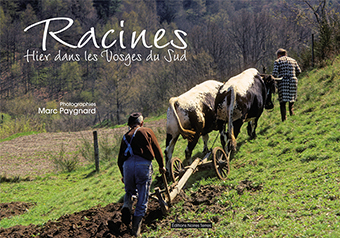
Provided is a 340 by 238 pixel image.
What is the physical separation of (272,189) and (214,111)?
3.38 meters

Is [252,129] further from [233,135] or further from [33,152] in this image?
[33,152]

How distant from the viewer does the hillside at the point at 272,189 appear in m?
4.91

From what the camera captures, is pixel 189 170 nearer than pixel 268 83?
Yes

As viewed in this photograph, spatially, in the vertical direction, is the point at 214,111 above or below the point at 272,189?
above

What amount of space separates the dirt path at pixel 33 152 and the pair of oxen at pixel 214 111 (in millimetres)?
9996

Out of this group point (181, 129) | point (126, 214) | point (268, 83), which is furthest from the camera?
point (268, 83)

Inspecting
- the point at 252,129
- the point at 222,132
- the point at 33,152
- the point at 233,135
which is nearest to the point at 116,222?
the point at 233,135

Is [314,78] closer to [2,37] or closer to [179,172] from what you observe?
[179,172]

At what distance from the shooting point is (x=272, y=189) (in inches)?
244

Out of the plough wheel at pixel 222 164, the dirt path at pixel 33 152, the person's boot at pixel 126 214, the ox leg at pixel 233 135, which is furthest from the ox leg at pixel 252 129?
the dirt path at pixel 33 152

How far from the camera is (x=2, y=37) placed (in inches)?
2837

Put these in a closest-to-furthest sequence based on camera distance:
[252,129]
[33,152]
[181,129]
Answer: [181,129] < [252,129] < [33,152]

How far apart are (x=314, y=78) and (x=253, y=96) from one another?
18.9 ft

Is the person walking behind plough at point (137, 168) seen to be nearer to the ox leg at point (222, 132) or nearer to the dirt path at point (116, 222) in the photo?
the dirt path at point (116, 222)
